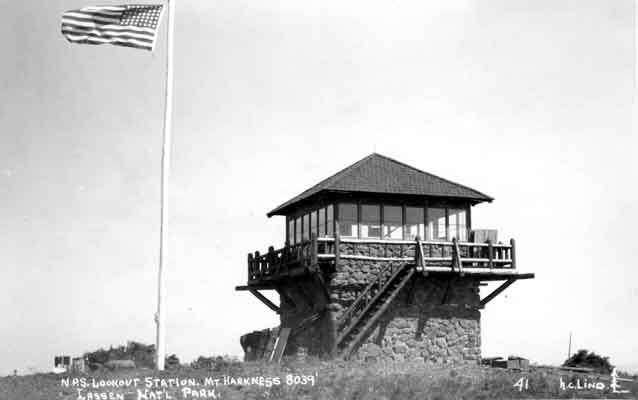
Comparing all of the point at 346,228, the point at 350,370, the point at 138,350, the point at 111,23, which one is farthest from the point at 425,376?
the point at 138,350

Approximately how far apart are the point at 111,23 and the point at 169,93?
7.72ft

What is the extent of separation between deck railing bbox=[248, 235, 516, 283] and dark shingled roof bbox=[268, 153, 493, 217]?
172 cm

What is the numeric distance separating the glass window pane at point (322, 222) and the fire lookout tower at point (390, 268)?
0.03 m

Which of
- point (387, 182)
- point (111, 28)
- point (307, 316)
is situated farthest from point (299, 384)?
point (387, 182)

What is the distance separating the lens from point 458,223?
35688 millimetres

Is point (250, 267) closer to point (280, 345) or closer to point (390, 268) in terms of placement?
point (280, 345)

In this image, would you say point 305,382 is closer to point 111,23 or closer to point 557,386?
point 557,386

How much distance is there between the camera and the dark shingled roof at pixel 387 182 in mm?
34375

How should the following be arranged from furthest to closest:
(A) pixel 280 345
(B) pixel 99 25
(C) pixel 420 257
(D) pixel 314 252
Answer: (A) pixel 280 345, (C) pixel 420 257, (D) pixel 314 252, (B) pixel 99 25

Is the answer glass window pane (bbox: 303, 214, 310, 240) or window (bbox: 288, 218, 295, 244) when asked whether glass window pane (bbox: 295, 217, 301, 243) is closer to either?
window (bbox: 288, 218, 295, 244)

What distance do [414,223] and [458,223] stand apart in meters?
1.70

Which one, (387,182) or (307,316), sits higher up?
(387,182)

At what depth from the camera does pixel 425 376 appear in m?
26.4

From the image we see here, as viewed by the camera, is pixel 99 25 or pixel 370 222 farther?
pixel 370 222
